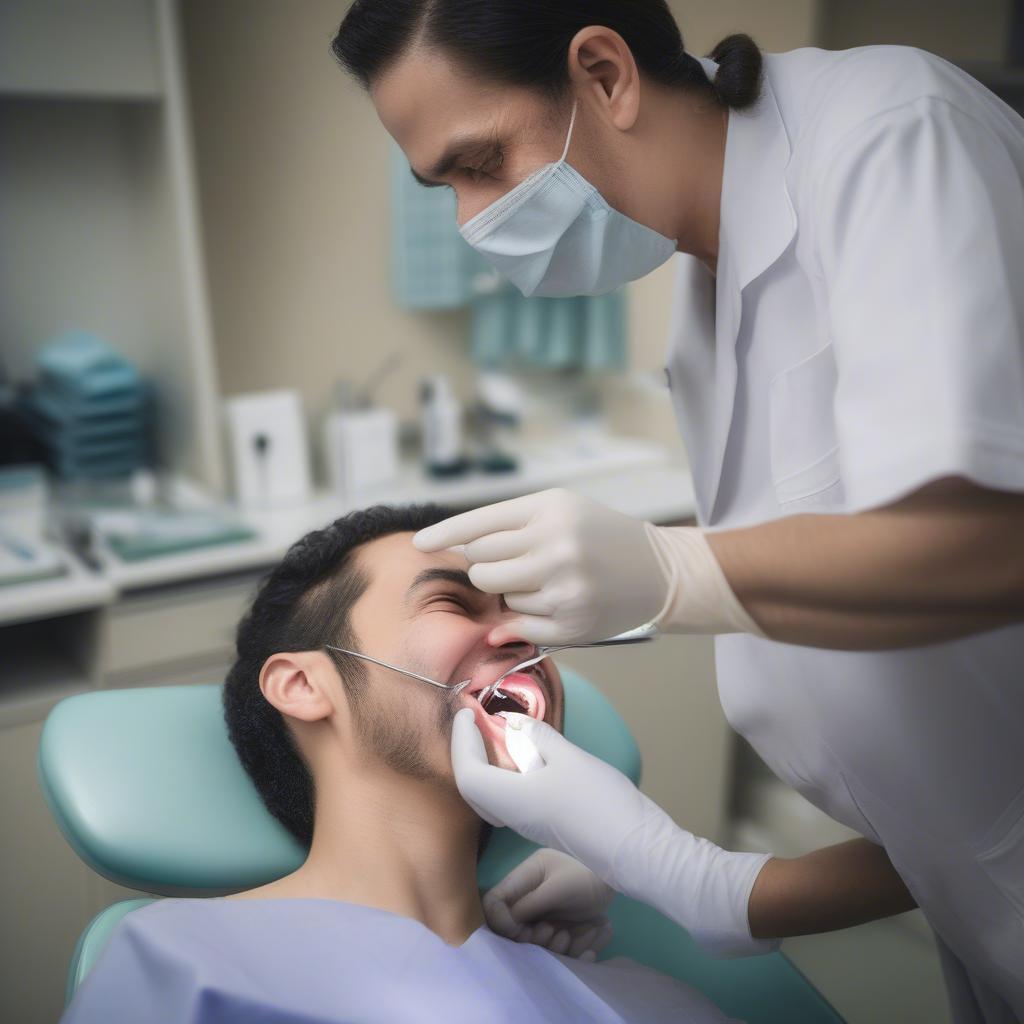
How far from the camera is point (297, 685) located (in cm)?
122

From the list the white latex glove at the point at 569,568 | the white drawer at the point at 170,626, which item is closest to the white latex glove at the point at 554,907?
the white latex glove at the point at 569,568

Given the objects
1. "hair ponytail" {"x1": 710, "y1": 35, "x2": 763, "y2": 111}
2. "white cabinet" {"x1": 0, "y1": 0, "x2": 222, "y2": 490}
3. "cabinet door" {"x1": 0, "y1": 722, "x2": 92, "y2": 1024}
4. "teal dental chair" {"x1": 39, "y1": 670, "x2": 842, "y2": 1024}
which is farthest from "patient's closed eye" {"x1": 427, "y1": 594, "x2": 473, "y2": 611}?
"white cabinet" {"x1": 0, "y1": 0, "x2": 222, "y2": 490}

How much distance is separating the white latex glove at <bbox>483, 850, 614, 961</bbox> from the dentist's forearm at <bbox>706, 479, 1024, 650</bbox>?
64cm

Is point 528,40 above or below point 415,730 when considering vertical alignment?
above

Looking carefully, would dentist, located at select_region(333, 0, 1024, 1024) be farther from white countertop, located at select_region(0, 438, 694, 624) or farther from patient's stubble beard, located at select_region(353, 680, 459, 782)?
white countertop, located at select_region(0, 438, 694, 624)

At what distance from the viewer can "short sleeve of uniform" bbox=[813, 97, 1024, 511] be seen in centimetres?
71

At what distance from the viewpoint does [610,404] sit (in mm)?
2855

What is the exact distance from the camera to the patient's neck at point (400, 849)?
3.75ft

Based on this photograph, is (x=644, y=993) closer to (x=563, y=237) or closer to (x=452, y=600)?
(x=452, y=600)

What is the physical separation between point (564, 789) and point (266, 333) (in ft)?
5.71

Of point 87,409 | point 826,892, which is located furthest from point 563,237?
point 87,409

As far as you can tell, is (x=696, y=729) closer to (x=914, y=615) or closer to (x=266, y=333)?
(x=266, y=333)

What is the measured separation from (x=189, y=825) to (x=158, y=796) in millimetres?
49

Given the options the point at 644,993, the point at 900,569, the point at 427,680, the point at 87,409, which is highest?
the point at 900,569
